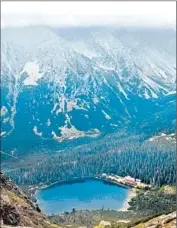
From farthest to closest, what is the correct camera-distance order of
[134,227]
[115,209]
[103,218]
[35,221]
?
[115,209]
[103,218]
[134,227]
[35,221]

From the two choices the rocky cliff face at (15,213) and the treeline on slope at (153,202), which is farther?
the treeline on slope at (153,202)

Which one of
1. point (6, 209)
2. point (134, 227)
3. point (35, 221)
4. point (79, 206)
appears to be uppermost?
point (6, 209)

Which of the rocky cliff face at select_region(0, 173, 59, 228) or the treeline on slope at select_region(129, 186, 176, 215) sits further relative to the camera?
the treeline on slope at select_region(129, 186, 176, 215)

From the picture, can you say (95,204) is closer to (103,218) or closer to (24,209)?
(103,218)

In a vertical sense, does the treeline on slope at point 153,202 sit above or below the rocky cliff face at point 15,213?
below

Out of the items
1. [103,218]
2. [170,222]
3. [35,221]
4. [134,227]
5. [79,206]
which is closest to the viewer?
[35,221]

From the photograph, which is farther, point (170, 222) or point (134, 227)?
point (134, 227)

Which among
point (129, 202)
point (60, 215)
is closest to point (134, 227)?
point (60, 215)

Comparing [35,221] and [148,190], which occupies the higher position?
[35,221]

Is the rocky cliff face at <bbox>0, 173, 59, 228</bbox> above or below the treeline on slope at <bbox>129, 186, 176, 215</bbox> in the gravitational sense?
above

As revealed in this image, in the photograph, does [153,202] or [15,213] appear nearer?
[15,213]

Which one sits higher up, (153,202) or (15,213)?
(15,213)
